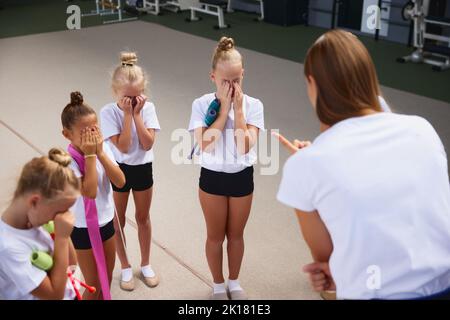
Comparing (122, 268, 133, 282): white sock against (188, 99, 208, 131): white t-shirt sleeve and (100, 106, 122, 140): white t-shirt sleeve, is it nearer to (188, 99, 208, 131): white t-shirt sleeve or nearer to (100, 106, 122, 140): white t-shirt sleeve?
(100, 106, 122, 140): white t-shirt sleeve

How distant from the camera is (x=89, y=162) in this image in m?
1.91

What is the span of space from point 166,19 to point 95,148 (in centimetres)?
786

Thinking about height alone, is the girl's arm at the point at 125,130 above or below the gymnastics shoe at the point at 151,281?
above

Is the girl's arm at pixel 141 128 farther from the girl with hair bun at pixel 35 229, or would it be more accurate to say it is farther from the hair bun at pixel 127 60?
the girl with hair bun at pixel 35 229

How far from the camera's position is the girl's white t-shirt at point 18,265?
1377mm

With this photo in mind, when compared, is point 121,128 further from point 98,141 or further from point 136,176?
point 98,141

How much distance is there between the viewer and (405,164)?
115 cm

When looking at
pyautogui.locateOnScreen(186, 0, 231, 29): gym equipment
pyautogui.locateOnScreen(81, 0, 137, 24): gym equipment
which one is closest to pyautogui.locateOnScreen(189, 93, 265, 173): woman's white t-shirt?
pyautogui.locateOnScreen(186, 0, 231, 29): gym equipment

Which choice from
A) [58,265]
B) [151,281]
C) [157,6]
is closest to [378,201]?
[58,265]

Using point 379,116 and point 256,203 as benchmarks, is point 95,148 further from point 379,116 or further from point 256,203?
point 256,203

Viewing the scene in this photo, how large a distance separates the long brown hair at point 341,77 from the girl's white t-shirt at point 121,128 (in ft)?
4.29

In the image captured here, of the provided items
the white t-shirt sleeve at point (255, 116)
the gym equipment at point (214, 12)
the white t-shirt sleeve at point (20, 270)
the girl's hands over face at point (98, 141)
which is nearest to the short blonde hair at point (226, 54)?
the white t-shirt sleeve at point (255, 116)

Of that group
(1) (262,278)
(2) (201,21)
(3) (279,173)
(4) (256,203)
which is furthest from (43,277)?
(2) (201,21)

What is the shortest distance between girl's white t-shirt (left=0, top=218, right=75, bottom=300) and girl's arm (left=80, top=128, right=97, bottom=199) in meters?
0.48
